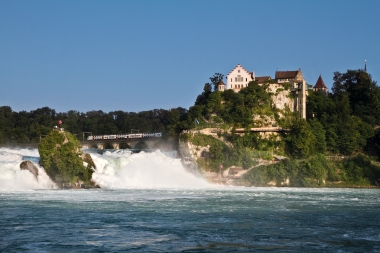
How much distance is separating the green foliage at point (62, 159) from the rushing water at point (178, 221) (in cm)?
213

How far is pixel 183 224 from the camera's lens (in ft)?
100

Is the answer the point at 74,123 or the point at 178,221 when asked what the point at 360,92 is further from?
the point at 178,221

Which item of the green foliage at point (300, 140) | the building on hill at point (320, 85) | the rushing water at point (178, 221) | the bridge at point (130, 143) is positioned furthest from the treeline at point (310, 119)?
the rushing water at point (178, 221)

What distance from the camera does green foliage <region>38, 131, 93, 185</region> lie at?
5412 centimetres

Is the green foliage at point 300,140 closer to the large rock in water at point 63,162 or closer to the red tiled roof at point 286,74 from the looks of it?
the red tiled roof at point 286,74

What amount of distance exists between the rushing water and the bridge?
107 ft

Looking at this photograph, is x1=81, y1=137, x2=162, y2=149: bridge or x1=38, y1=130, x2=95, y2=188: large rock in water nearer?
x1=38, y1=130, x2=95, y2=188: large rock in water

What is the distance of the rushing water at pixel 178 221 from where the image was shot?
2495 centimetres

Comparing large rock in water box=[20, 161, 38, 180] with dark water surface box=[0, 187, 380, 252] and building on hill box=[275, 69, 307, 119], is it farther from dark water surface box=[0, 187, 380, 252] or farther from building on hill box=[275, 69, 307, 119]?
building on hill box=[275, 69, 307, 119]

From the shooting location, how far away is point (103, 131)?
111625mm

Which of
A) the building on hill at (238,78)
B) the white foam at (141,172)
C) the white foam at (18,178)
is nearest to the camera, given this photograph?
the white foam at (18,178)

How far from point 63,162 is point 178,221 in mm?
25198

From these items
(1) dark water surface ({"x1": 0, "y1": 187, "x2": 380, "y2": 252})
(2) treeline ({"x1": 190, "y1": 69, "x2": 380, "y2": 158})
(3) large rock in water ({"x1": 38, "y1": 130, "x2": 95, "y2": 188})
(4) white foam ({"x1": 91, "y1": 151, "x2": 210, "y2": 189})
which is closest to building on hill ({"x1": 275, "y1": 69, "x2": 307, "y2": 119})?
(2) treeline ({"x1": 190, "y1": 69, "x2": 380, "y2": 158})

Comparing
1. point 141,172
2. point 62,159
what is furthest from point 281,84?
point 62,159
